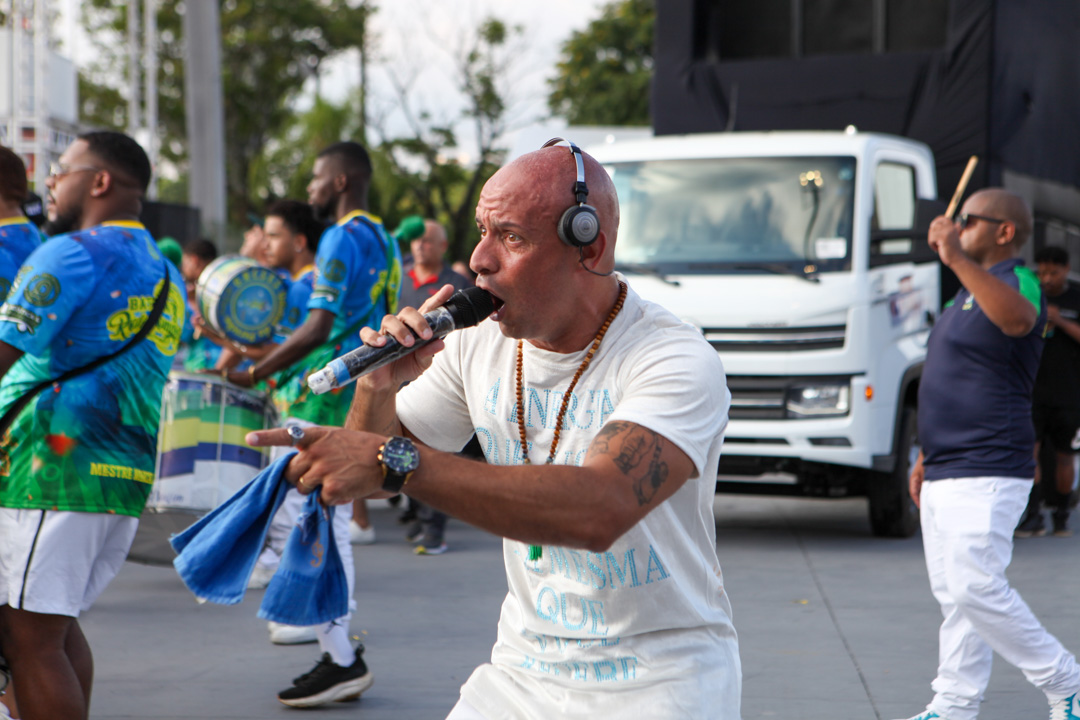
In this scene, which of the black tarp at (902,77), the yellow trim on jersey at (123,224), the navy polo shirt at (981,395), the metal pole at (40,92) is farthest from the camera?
the metal pole at (40,92)

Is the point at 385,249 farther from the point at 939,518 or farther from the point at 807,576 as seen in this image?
the point at 807,576

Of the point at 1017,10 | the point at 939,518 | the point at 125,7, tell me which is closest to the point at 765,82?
the point at 1017,10

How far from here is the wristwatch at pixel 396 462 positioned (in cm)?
200

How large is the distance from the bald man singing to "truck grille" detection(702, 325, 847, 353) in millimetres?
5847

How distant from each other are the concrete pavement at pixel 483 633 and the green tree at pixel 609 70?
26.0 m

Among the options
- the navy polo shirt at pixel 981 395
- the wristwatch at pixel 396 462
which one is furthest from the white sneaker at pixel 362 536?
the wristwatch at pixel 396 462

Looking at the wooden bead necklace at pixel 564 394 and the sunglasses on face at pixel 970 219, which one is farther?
the sunglasses on face at pixel 970 219

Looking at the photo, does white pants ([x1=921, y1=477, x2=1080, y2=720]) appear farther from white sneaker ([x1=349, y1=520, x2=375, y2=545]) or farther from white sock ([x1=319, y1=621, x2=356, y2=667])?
white sneaker ([x1=349, y1=520, x2=375, y2=545])

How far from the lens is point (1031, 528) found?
30.4 feet

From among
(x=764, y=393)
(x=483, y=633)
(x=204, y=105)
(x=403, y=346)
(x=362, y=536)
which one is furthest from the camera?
(x=204, y=105)

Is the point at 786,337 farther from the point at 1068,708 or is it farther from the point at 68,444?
the point at 68,444

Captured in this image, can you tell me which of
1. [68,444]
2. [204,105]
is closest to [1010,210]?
[68,444]

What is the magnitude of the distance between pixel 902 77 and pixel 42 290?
839 centimetres

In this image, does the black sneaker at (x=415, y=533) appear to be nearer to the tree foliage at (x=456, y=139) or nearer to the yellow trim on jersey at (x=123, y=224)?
the yellow trim on jersey at (x=123, y=224)
